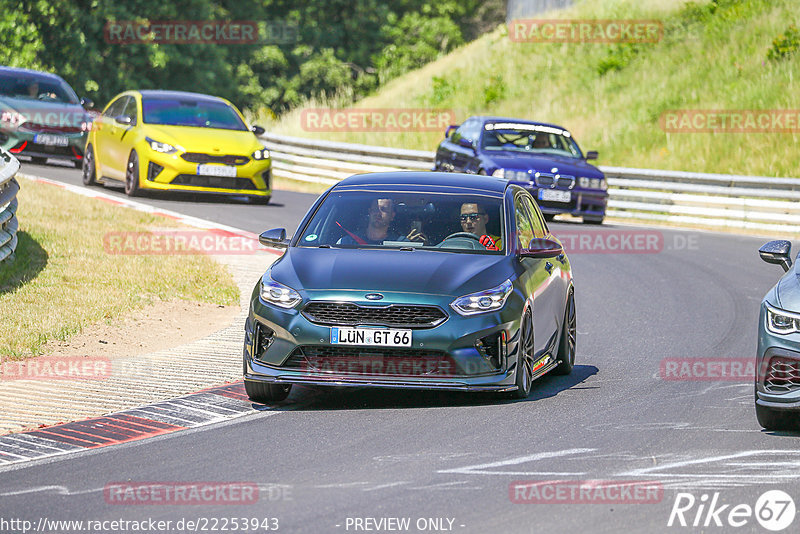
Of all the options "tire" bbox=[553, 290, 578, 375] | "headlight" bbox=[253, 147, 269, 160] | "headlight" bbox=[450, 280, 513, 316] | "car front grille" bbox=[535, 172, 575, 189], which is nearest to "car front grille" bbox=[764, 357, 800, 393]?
"headlight" bbox=[450, 280, 513, 316]

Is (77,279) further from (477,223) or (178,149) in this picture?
(178,149)

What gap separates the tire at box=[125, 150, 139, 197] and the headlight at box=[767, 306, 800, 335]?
51.8ft

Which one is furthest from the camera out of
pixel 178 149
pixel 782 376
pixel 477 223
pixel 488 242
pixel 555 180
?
pixel 555 180

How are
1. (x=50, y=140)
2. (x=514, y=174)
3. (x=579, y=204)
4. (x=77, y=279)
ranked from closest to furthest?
(x=77, y=279)
(x=514, y=174)
(x=579, y=204)
(x=50, y=140)

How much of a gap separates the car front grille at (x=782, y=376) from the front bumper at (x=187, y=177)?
15.1 metres

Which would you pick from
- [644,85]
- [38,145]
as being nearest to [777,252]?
Result: [38,145]

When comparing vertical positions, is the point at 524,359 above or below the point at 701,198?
above

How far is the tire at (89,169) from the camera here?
2486 centimetres

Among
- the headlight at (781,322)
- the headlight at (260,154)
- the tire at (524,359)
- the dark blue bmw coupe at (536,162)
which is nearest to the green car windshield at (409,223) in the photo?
the tire at (524,359)

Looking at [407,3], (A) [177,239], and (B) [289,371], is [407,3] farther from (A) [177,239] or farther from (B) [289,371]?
(B) [289,371]

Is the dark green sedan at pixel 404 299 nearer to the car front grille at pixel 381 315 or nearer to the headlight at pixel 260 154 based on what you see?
the car front grille at pixel 381 315

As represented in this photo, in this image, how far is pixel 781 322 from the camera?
8547 mm

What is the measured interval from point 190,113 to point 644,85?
17.2 meters

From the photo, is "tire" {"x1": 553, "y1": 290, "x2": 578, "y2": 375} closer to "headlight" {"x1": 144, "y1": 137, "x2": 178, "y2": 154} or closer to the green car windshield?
the green car windshield
